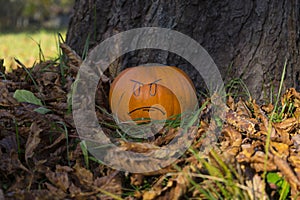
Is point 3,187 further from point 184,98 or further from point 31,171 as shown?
point 184,98

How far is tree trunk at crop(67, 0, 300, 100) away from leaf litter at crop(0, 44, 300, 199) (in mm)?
491

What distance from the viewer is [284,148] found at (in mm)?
1980

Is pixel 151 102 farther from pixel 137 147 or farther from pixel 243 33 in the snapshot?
pixel 243 33

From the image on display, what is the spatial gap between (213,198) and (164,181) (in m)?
0.28

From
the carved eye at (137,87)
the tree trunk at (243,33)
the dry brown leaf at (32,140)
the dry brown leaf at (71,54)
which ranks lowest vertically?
the dry brown leaf at (32,140)

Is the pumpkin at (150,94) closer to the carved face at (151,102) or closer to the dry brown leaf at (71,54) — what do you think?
the carved face at (151,102)

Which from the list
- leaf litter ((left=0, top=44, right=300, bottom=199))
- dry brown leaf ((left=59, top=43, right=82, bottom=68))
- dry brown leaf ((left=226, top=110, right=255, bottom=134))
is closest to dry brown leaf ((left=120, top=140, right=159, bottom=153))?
leaf litter ((left=0, top=44, right=300, bottom=199))

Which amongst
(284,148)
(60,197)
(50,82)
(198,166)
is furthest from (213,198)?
(50,82)

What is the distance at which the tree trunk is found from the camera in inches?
115

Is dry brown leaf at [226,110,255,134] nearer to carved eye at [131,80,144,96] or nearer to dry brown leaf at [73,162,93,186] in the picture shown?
carved eye at [131,80,144,96]

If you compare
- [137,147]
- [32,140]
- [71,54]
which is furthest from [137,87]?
[32,140]

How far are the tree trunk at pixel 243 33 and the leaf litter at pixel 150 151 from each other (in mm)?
491

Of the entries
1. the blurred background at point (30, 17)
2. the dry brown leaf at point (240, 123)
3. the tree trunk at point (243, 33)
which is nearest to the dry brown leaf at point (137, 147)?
the dry brown leaf at point (240, 123)

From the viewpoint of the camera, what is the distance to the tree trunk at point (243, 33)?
2924 millimetres
